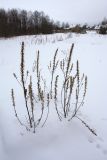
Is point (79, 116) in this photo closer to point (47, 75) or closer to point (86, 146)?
point (86, 146)

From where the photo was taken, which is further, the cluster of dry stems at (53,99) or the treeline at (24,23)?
the treeline at (24,23)

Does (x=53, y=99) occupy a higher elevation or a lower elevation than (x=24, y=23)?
lower

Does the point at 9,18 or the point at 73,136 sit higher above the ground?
the point at 9,18

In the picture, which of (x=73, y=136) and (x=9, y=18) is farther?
(x=9, y=18)

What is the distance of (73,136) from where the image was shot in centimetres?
182

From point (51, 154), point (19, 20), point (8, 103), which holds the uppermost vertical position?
point (19, 20)

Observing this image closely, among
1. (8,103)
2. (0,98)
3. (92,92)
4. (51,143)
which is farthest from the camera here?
(92,92)

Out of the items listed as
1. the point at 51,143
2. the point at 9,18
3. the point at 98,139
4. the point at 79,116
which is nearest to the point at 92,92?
the point at 79,116

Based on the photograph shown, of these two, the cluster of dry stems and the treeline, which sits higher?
the treeline

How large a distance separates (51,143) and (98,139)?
489 millimetres

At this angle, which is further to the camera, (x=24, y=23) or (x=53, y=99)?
(x=24, y=23)

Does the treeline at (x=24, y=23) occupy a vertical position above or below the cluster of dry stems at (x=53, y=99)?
above

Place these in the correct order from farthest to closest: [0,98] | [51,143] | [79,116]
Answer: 1. [0,98]
2. [79,116]
3. [51,143]

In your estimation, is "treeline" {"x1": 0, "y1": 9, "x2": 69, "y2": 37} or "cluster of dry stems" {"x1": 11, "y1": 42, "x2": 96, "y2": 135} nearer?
"cluster of dry stems" {"x1": 11, "y1": 42, "x2": 96, "y2": 135}
